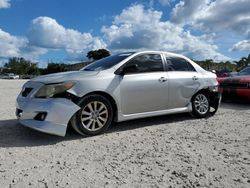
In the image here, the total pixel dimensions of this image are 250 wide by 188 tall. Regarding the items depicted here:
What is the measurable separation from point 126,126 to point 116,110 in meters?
Answer: 0.69

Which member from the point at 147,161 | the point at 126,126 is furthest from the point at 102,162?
the point at 126,126

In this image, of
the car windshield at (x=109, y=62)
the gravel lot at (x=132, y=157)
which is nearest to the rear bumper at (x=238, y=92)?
the gravel lot at (x=132, y=157)

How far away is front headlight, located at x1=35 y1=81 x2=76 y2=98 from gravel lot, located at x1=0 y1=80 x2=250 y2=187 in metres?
0.76

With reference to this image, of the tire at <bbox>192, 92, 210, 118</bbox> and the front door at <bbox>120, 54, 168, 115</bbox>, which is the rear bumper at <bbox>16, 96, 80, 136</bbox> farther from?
the tire at <bbox>192, 92, 210, 118</bbox>

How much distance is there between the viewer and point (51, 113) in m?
4.27

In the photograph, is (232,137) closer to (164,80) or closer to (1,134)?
(164,80)

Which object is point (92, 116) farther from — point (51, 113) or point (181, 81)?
point (181, 81)

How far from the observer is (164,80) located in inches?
218

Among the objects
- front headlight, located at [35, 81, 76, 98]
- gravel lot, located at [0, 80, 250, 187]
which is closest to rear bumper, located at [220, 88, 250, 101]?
gravel lot, located at [0, 80, 250, 187]

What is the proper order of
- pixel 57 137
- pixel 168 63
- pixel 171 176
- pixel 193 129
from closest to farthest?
pixel 171 176 < pixel 57 137 < pixel 193 129 < pixel 168 63

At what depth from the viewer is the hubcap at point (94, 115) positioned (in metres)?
4.62

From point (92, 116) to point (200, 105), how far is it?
2820mm

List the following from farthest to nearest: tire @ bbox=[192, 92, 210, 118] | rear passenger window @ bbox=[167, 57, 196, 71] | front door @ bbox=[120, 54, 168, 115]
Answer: tire @ bbox=[192, 92, 210, 118], rear passenger window @ bbox=[167, 57, 196, 71], front door @ bbox=[120, 54, 168, 115]

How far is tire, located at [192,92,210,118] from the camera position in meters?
6.16
